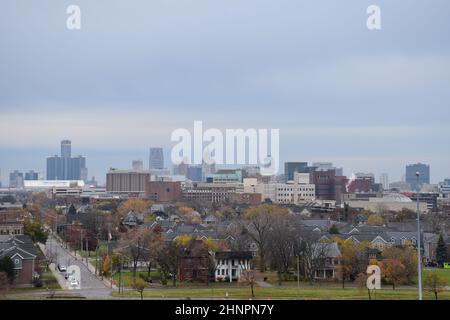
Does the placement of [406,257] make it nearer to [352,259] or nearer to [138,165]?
[352,259]

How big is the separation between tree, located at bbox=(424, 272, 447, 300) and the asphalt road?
2.66 metres

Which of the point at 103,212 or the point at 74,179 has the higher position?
the point at 74,179

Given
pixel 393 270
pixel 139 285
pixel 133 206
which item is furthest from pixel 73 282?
pixel 133 206

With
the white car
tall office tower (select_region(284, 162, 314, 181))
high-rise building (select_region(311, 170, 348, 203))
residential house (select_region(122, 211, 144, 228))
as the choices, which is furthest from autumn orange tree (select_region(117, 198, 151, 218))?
the white car

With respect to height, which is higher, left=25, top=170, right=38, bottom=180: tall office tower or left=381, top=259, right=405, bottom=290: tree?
left=25, top=170, right=38, bottom=180: tall office tower

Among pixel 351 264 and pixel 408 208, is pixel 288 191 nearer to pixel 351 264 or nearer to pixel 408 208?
pixel 351 264

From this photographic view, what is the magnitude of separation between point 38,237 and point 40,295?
2.01m

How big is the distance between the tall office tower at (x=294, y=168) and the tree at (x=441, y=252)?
284cm

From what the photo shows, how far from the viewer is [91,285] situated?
4.45 metres

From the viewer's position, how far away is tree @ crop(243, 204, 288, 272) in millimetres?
5832

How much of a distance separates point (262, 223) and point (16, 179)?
134 inches

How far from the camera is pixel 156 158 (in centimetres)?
448

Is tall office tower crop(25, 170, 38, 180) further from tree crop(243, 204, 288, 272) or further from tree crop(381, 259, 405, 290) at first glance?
tree crop(381, 259, 405, 290)
